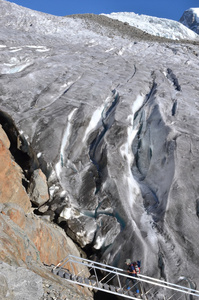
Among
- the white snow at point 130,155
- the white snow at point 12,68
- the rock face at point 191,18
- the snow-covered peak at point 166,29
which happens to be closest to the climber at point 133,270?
the white snow at point 130,155

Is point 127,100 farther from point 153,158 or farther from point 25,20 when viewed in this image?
point 25,20

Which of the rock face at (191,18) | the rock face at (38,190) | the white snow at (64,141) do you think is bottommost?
the rock face at (38,190)

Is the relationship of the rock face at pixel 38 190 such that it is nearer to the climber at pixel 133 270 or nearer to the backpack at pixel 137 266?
the climber at pixel 133 270

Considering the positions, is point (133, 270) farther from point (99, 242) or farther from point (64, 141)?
point (64, 141)

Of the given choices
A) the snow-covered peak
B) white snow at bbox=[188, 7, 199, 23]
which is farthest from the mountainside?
white snow at bbox=[188, 7, 199, 23]

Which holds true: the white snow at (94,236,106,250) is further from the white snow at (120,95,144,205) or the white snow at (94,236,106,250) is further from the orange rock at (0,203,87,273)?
the white snow at (120,95,144,205)
